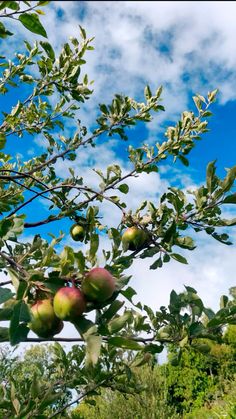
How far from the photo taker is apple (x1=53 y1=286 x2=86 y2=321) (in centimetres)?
143

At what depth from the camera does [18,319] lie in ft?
4.57

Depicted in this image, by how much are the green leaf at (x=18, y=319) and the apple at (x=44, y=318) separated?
137mm

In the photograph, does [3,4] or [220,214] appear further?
[220,214]

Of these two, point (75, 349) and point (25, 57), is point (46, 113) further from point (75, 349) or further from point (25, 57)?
point (75, 349)

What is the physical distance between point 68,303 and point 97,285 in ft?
0.40

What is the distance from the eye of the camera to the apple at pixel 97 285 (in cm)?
151

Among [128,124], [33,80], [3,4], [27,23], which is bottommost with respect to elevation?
[27,23]

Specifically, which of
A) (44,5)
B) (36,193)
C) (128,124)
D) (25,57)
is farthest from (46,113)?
(44,5)

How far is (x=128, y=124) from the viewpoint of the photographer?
3906 millimetres

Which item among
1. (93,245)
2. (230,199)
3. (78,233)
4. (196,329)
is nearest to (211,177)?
(230,199)

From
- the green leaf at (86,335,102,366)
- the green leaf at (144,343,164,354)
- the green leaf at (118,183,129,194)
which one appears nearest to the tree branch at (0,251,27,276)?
the green leaf at (86,335,102,366)

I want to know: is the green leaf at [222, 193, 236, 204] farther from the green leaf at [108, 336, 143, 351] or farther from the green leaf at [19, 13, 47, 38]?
the green leaf at [19, 13, 47, 38]

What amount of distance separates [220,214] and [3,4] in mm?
1654

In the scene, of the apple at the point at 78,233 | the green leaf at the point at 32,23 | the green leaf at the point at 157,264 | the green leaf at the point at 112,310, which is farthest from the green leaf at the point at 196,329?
the green leaf at the point at 32,23
